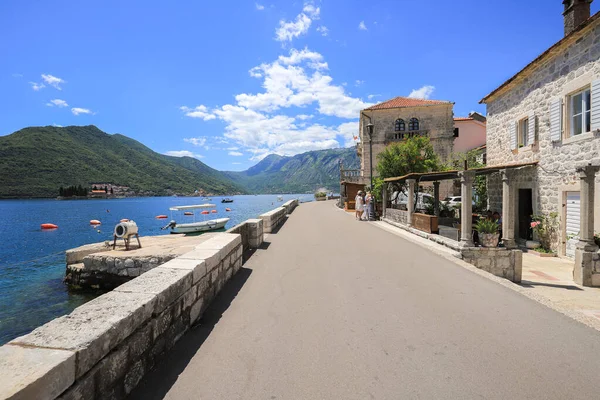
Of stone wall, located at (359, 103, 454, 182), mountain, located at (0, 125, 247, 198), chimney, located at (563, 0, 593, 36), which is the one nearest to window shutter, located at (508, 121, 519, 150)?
chimney, located at (563, 0, 593, 36)

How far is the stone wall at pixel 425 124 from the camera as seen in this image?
28.7m

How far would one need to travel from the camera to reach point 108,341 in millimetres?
2176

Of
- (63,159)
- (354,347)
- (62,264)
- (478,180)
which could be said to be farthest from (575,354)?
(63,159)

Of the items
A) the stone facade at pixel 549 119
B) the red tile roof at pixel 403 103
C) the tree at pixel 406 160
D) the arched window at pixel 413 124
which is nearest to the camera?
the stone facade at pixel 549 119

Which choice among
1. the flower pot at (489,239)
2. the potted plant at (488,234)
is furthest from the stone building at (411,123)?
the flower pot at (489,239)

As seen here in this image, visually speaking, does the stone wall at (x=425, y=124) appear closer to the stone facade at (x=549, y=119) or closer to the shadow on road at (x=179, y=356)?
the stone facade at (x=549, y=119)

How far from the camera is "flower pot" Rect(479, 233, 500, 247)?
8.21 m

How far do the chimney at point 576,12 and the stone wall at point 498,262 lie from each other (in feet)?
29.8

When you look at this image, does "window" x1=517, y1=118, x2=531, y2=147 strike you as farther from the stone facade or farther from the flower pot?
the flower pot

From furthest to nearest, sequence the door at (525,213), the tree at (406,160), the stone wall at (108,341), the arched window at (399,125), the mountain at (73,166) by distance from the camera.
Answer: the mountain at (73,166) < the arched window at (399,125) < the tree at (406,160) < the door at (525,213) < the stone wall at (108,341)

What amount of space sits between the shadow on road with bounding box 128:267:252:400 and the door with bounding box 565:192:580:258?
1096cm

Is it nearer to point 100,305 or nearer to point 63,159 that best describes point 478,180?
point 100,305

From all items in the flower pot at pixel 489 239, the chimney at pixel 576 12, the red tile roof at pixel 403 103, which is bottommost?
the flower pot at pixel 489 239

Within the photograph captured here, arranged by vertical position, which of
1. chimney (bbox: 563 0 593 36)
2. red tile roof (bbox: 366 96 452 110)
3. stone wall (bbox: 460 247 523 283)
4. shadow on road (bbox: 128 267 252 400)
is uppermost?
red tile roof (bbox: 366 96 452 110)
